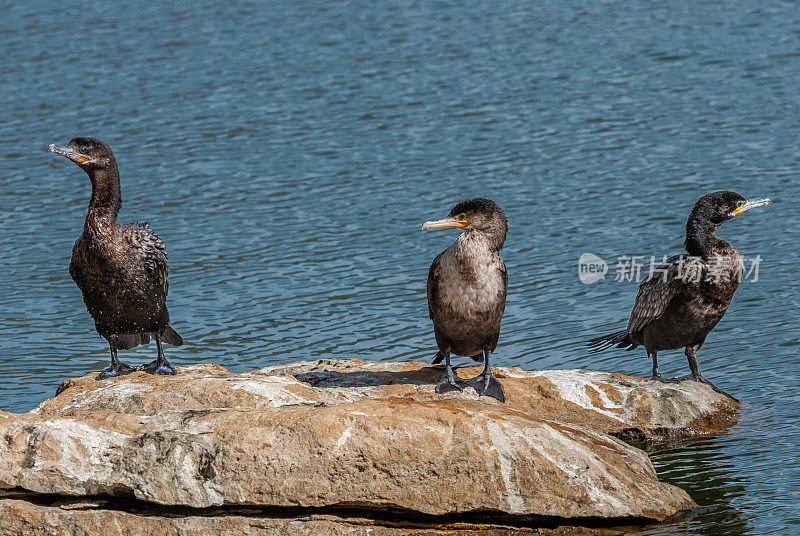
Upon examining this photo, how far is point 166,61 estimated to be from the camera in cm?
2269

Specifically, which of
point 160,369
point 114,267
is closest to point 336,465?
point 160,369

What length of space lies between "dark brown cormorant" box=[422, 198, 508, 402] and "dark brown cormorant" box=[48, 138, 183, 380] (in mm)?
2053

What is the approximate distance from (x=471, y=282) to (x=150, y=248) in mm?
2458

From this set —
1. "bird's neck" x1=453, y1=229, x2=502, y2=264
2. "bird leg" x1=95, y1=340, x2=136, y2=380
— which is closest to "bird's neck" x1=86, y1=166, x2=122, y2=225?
"bird leg" x1=95, y1=340, x2=136, y2=380

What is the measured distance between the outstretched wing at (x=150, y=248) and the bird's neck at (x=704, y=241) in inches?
154

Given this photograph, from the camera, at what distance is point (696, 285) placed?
8594mm

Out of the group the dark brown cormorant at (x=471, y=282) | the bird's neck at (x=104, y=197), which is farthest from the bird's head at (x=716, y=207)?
the bird's neck at (x=104, y=197)

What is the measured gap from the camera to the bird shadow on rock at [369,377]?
25.5ft

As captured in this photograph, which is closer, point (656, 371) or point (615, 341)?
point (656, 371)

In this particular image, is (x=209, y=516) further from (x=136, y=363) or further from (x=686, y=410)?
(x=136, y=363)

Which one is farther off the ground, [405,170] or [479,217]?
[479,217]

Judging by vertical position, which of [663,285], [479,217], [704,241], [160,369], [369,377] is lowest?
[369,377]

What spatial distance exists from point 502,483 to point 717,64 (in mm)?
15567

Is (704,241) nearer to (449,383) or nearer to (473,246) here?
(473,246)
